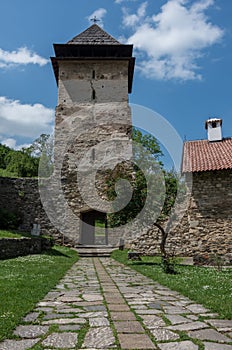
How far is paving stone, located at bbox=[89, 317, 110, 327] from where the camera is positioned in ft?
10.5

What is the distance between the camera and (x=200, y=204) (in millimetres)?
11336

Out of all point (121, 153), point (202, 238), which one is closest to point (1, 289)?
point (202, 238)

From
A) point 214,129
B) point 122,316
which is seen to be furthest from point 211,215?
point 122,316

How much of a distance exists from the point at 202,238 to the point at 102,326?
8724mm

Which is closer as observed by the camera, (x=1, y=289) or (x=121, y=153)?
(x=1, y=289)

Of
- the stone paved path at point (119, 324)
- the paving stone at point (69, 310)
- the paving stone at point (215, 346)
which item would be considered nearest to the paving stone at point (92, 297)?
the stone paved path at point (119, 324)

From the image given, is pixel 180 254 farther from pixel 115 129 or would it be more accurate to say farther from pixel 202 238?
pixel 115 129

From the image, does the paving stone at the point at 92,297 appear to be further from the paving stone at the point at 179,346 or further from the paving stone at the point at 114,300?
the paving stone at the point at 179,346

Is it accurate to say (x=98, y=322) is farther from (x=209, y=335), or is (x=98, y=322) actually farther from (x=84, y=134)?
(x=84, y=134)

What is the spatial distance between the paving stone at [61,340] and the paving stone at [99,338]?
11 cm

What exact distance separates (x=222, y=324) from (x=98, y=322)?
4.14ft

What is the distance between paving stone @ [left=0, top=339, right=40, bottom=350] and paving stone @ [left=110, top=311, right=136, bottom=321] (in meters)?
1.02

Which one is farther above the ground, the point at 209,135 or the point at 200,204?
the point at 209,135

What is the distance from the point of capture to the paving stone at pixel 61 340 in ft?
8.48
